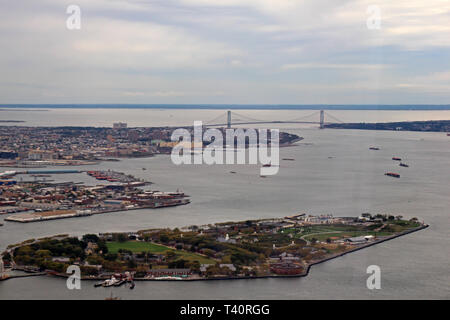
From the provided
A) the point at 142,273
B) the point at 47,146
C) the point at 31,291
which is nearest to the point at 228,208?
the point at 142,273

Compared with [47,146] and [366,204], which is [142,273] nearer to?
[366,204]

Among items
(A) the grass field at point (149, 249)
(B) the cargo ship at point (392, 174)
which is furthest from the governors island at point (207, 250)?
(B) the cargo ship at point (392, 174)

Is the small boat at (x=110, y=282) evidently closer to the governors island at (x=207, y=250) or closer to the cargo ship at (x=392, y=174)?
the governors island at (x=207, y=250)

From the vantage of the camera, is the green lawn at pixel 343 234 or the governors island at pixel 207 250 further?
the green lawn at pixel 343 234

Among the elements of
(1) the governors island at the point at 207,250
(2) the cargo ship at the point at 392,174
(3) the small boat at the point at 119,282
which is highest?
(2) the cargo ship at the point at 392,174

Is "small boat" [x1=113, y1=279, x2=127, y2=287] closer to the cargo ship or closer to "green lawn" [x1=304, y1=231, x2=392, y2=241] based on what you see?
"green lawn" [x1=304, y1=231, x2=392, y2=241]

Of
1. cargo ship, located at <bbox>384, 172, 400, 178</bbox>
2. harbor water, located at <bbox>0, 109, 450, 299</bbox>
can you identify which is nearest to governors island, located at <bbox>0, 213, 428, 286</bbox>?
Answer: harbor water, located at <bbox>0, 109, 450, 299</bbox>

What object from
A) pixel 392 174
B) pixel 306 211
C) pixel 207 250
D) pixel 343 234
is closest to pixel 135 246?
pixel 207 250
